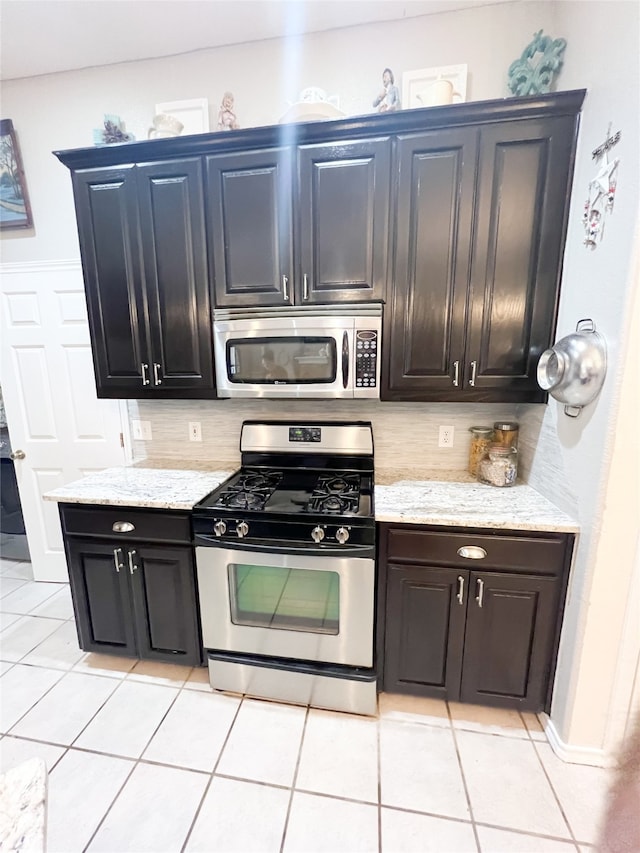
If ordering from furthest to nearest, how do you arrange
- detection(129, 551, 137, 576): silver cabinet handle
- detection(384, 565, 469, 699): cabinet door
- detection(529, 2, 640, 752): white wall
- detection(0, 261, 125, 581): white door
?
detection(0, 261, 125, 581): white door, detection(129, 551, 137, 576): silver cabinet handle, detection(384, 565, 469, 699): cabinet door, detection(529, 2, 640, 752): white wall

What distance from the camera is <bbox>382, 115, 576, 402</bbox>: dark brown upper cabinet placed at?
1524 mm

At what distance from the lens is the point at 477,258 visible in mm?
1618

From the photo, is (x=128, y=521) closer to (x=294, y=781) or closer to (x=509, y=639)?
(x=294, y=781)

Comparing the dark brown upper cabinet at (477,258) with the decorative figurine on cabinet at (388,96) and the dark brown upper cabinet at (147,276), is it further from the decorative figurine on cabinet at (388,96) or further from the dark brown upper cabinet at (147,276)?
the dark brown upper cabinet at (147,276)

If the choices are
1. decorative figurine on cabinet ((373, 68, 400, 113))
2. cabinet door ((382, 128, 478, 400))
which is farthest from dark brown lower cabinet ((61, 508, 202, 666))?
decorative figurine on cabinet ((373, 68, 400, 113))

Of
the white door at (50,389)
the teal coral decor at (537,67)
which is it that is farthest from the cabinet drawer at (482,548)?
the white door at (50,389)

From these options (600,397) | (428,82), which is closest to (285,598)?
(600,397)

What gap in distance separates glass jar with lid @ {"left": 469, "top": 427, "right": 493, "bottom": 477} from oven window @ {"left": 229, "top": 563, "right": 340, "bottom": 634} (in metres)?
0.93

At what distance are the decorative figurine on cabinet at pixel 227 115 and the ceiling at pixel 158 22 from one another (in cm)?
27

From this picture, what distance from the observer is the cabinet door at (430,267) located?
1563 mm

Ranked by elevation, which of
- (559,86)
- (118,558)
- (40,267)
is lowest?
(118,558)

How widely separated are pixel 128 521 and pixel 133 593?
0.38 metres

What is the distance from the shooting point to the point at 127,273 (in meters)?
1.90

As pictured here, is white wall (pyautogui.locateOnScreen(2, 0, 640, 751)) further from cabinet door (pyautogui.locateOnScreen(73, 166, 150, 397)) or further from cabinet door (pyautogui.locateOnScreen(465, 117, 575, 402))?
cabinet door (pyautogui.locateOnScreen(73, 166, 150, 397))
